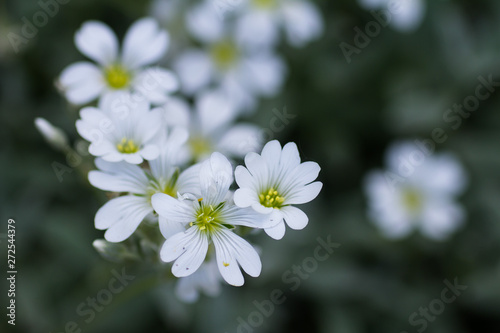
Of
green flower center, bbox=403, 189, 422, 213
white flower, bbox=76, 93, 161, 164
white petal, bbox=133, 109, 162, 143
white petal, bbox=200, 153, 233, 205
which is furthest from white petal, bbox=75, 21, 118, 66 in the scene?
green flower center, bbox=403, 189, 422, 213

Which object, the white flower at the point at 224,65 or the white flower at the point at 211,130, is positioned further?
the white flower at the point at 224,65

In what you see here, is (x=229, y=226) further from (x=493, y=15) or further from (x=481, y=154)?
(x=493, y=15)

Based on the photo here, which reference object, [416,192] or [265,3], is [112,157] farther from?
[416,192]

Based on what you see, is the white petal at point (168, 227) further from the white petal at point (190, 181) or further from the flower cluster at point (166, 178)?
the white petal at point (190, 181)

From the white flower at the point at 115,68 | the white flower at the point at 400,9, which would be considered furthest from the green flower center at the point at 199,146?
the white flower at the point at 400,9

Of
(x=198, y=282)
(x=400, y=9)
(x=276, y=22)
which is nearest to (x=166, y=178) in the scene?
(x=198, y=282)

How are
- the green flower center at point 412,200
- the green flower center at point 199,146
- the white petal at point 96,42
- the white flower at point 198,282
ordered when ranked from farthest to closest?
the green flower center at point 412,200
the green flower center at point 199,146
the white petal at point 96,42
the white flower at point 198,282
